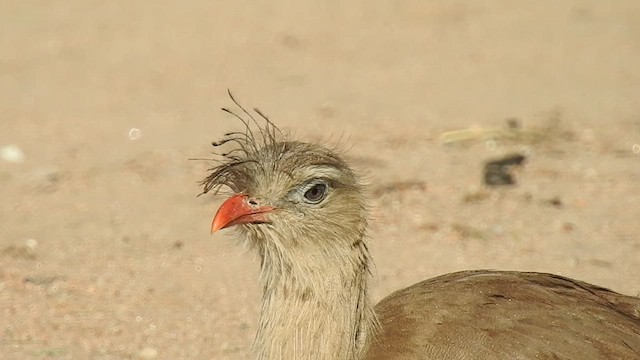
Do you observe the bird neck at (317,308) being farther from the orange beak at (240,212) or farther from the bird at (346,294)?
the orange beak at (240,212)

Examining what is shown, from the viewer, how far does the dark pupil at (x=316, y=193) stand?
13.7ft

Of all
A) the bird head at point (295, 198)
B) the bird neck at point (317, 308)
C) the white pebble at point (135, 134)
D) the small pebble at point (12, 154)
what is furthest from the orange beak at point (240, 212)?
the white pebble at point (135, 134)

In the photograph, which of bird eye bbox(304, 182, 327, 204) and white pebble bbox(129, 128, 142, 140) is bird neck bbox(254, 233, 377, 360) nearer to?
bird eye bbox(304, 182, 327, 204)

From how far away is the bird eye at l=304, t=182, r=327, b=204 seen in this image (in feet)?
13.7

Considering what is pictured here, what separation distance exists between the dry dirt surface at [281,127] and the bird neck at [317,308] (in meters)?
1.18

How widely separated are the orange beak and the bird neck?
121 mm

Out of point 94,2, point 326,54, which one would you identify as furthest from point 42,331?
point 94,2

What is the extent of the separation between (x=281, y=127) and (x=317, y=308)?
406cm

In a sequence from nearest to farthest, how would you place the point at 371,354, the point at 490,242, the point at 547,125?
the point at 371,354 < the point at 490,242 < the point at 547,125

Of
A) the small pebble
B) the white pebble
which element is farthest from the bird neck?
the white pebble

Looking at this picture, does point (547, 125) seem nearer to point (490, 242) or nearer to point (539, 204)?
point (539, 204)

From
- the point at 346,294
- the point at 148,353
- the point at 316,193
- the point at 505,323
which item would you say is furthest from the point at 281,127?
the point at 505,323

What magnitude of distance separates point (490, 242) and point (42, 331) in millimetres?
2375

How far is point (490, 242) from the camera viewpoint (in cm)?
645
